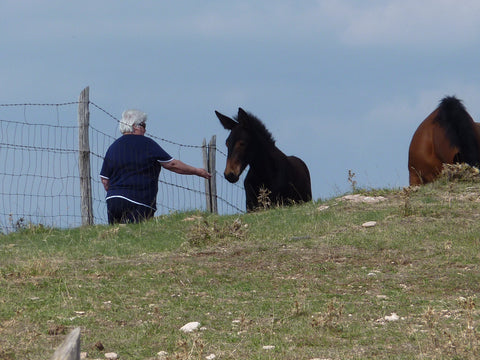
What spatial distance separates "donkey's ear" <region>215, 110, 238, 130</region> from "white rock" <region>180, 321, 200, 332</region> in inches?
287

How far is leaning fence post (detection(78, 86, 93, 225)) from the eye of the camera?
1230 cm

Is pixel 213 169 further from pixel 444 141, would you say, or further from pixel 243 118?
pixel 444 141

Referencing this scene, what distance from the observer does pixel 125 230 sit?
32.1 feet

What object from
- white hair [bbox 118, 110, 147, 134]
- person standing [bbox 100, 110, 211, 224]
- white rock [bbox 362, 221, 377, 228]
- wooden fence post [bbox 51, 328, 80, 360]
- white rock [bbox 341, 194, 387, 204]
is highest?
white hair [bbox 118, 110, 147, 134]

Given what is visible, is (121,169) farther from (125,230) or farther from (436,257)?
(436,257)

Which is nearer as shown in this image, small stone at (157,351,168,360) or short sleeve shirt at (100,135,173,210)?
small stone at (157,351,168,360)

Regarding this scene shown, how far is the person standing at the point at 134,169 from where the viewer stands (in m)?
10.9

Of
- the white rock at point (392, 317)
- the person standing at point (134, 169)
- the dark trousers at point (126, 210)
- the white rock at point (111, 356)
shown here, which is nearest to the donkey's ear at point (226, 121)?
the person standing at point (134, 169)

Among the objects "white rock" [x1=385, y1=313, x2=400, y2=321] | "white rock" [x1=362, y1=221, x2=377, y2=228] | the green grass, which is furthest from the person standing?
"white rock" [x1=385, y1=313, x2=400, y2=321]

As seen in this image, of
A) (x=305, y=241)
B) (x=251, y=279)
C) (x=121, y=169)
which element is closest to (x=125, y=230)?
(x=121, y=169)

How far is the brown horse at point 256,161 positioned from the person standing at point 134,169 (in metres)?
1.11

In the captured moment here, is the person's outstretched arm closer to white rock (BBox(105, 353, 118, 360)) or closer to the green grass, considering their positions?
the green grass

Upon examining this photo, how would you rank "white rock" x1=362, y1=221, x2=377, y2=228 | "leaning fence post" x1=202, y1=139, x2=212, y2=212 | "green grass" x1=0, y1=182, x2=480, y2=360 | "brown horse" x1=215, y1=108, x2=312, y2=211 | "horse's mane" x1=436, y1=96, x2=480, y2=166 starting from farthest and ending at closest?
"leaning fence post" x1=202, y1=139, x2=212, y2=212
"brown horse" x1=215, y1=108, x2=312, y2=211
"horse's mane" x1=436, y1=96, x2=480, y2=166
"white rock" x1=362, y1=221, x2=377, y2=228
"green grass" x1=0, y1=182, x2=480, y2=360

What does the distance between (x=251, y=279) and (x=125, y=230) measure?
323 cm
